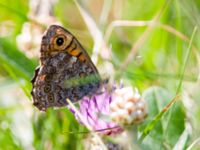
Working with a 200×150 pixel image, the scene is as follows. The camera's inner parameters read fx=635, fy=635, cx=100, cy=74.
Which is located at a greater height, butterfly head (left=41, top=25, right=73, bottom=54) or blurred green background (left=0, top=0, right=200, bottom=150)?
butterfly head (left=41, top=25, right=73, bottom=54)

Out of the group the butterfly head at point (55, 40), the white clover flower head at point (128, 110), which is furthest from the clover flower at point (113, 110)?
the butterfly head at point (55, 40)

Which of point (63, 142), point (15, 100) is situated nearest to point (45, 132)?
point (63, 142)

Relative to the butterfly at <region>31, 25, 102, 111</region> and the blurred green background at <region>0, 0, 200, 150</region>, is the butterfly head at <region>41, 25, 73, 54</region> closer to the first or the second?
the butterfly at <region>31, 25, 102, 111</region>

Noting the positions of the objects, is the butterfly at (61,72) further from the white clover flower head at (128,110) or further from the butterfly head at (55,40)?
the white clover flower head at (128,110)

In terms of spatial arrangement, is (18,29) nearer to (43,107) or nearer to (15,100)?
(15,100)

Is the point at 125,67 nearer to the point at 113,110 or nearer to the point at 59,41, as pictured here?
the point at 59,41

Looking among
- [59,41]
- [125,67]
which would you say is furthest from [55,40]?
[125,67]

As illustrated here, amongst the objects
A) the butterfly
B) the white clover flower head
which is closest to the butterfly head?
the butterfly
